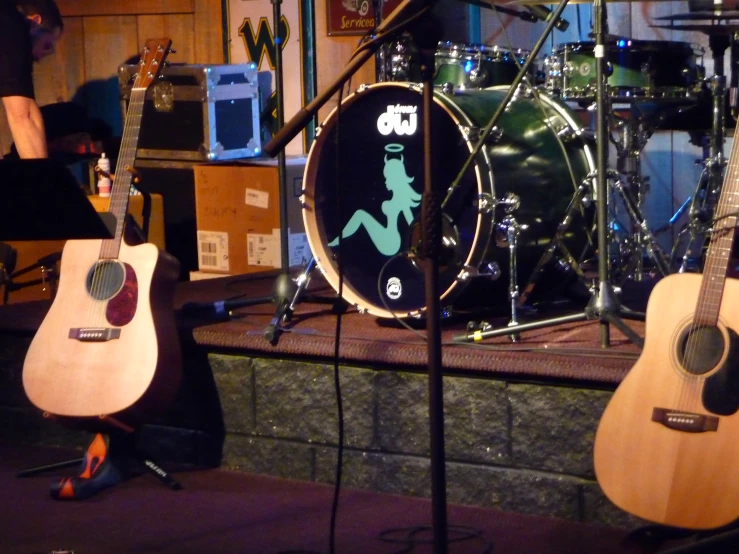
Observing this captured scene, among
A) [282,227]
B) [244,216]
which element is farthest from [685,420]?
[244,216]

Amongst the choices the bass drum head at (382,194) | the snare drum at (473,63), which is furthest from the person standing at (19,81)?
the snare drum at (473,63)

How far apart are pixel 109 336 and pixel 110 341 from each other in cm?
1

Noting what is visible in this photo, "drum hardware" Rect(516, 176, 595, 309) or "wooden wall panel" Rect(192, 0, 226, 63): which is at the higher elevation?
"wooden wall panel" Rect(192, 0, 226, 63)

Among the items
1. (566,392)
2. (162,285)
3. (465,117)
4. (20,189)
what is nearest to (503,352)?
(566,392)

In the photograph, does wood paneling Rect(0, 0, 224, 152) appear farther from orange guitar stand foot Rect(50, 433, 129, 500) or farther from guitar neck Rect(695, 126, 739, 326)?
guitar neck Rect(695, 126, 739, 326)

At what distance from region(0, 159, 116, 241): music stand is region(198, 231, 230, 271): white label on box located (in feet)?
7.84

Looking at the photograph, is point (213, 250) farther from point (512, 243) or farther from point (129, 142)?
point (512, 243)

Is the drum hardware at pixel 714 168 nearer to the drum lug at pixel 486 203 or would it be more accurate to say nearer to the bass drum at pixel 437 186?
the bass drum at pixel 437 186

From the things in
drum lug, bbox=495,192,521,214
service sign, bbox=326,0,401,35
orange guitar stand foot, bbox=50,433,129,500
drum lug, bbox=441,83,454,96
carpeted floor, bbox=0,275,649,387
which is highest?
service sign, bbox=326,0,401,35

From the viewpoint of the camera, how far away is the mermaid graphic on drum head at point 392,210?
128 inches

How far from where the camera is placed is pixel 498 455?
2.88m

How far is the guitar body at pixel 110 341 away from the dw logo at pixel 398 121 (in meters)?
0.75

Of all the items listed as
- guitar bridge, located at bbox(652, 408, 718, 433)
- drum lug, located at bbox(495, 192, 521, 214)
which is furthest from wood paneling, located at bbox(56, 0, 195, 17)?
guitar bridge, located at bbox(652, 408, 718, 433)

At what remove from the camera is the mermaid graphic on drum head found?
326 cm
